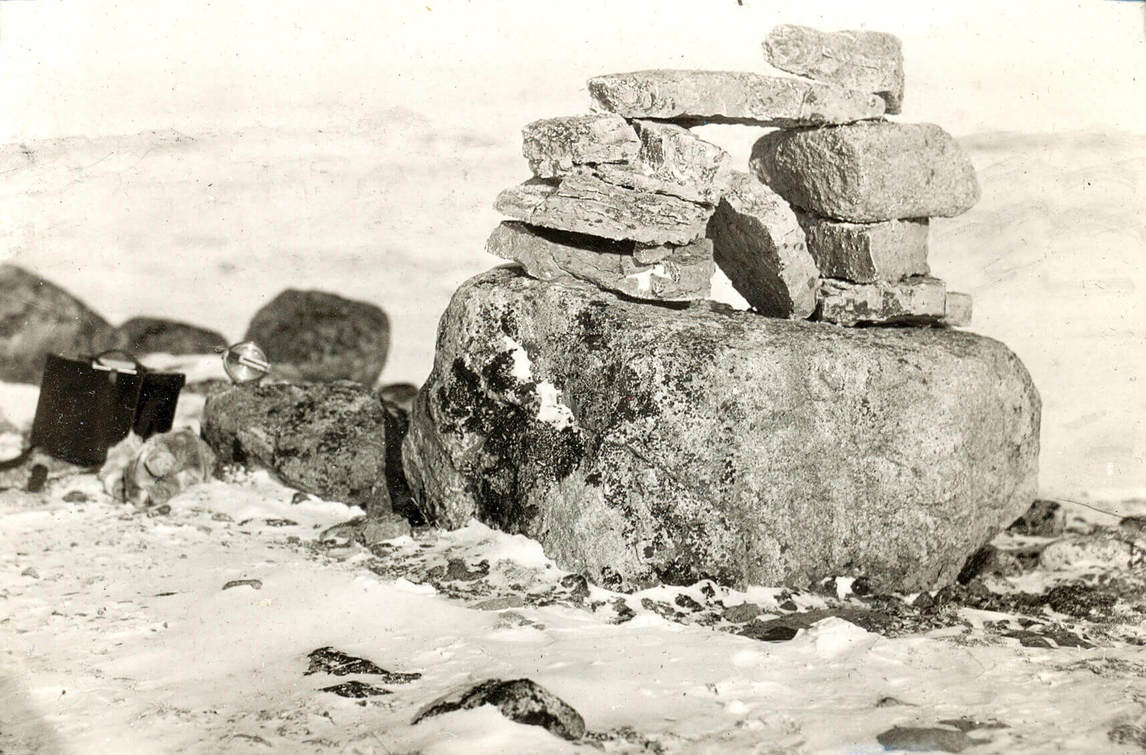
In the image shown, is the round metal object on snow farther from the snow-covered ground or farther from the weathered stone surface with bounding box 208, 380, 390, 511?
the snow-covered ground

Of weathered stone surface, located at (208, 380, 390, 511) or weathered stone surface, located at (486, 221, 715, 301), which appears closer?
weathered stone surface, located at (486, 221, 715, 301)

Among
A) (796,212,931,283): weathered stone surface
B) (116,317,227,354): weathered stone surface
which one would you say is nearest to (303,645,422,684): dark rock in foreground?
(796,212,931,283): weathered stone surface

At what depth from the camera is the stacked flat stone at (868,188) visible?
19.0 feet

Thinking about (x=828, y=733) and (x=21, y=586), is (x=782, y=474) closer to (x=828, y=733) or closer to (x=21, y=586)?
(x=828, y=733)

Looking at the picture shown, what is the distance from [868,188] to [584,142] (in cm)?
140

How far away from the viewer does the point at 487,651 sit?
4.61m

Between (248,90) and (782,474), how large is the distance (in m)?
6.13

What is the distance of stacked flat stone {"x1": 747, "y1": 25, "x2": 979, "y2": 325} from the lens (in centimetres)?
578

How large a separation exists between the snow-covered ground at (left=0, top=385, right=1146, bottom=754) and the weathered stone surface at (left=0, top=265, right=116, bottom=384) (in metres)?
2.10

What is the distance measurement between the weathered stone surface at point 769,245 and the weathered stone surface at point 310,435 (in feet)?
7.82

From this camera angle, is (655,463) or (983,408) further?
(983,408)

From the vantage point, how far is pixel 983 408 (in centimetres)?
577

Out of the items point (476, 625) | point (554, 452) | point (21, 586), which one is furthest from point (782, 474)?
point (21, 586)

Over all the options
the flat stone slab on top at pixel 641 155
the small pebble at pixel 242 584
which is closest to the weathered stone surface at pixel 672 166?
the flat stone slab on top at pixel 641 155
